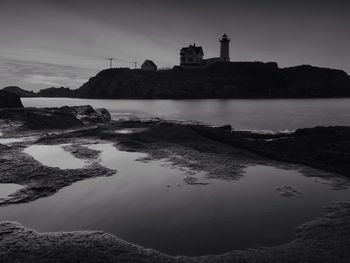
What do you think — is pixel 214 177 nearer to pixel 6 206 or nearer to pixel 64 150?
pixel 6 206

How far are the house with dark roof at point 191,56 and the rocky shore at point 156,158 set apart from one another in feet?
404

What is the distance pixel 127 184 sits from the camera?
11500 mm

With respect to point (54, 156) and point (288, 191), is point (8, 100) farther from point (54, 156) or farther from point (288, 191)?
point (288, 191)

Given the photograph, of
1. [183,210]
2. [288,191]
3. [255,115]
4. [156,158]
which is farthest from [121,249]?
[255,115]

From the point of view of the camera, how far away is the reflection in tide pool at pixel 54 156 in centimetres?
1430

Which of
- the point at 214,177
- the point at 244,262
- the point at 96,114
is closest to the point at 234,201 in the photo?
the point at 214,177

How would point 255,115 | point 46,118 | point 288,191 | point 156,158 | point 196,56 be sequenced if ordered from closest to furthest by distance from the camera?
point 288,191 → point 156,158 → point 46,118 → point 255,115 → point 196,56

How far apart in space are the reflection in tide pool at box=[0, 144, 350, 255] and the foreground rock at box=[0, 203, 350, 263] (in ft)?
1.14

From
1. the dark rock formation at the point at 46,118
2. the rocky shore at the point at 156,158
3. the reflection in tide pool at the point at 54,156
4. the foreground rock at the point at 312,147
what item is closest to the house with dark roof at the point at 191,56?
the dark rock formation at the point at 46,118

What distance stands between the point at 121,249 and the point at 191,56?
492 feet

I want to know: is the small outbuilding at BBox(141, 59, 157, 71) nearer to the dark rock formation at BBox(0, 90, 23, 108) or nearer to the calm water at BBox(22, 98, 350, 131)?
the calm water at BBox(22, 98, 350, 131)

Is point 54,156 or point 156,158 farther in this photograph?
point 54,156

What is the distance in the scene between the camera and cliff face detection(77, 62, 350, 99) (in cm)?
14138

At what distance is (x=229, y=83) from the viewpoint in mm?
139875
